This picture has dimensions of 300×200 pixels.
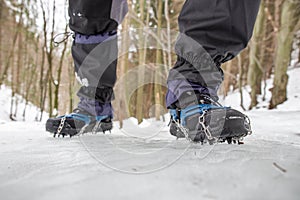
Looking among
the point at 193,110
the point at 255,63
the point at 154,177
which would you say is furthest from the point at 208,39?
the point at 255,63

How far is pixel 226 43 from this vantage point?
60cm

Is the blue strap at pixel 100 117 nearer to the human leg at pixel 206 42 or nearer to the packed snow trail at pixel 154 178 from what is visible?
the human leg at pixel 206 42

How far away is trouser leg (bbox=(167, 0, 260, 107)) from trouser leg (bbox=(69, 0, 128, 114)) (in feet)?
1.09

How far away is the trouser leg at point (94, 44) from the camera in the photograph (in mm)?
857

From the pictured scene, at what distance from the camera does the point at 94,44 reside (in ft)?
2.88

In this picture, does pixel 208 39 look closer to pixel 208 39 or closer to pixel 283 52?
pixel 208 39

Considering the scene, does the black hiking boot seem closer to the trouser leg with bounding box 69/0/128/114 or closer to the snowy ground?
the trouser leg with bounding box 69/0/128/114

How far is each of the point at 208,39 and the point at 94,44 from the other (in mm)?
430

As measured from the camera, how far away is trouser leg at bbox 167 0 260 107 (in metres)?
0.59

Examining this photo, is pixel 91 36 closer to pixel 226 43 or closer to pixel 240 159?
pixel 226 43

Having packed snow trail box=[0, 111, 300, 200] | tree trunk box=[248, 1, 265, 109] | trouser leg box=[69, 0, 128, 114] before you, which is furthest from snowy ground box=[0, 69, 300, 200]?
tree trunk box=[248, 1, 265, 109]

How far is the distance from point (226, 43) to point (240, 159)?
32 centimetres

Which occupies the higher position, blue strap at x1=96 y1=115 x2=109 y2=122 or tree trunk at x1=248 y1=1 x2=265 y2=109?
tree trunk at x1=248 y1=1 x2=265 y2=109

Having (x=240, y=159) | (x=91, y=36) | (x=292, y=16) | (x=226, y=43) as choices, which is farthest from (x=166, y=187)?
(x=292, y=16)
